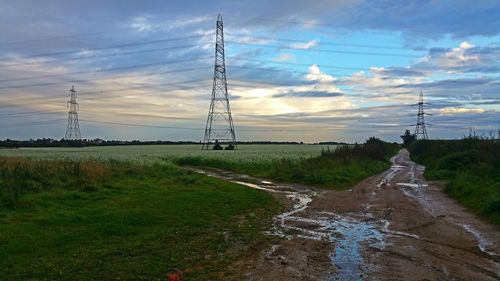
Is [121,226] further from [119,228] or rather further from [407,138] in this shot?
[407,138]

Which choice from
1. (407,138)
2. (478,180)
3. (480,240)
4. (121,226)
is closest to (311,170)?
(478,180)

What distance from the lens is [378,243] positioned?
38.5 ft

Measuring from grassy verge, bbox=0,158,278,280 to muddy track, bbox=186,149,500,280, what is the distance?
3.05 feet

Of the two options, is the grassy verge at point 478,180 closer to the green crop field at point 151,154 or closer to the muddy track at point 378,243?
the muddy track at point 378,243

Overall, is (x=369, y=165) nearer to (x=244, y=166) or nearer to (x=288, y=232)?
(x=244, y=166)

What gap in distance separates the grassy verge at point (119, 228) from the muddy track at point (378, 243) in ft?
3.05

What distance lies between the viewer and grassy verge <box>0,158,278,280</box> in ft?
28.7

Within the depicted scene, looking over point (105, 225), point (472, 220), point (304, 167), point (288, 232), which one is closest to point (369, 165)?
point (304, 167)

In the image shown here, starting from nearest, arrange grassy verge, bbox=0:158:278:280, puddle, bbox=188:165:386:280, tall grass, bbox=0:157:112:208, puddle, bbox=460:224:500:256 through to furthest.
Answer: grassy verge, bbox=0:158:278:280 < puddle, bbox=188:165:386:280 < puddle, bbox=460:224:500:256 < tall grass, bbox=0:157:112:208

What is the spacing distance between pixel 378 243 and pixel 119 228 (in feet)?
22.6

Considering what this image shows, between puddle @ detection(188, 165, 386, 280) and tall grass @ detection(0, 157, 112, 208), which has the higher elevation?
tall grass @ detection(0, 157, 112, 208)

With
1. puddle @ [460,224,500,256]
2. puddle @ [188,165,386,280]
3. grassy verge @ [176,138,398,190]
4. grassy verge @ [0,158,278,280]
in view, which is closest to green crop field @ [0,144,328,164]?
grassy verge @ [176,138,398,190]

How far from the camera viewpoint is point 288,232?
13.4 meters

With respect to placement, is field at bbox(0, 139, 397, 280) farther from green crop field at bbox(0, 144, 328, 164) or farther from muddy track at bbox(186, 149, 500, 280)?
green crop field at bbox(0, 144, 328, 164)
